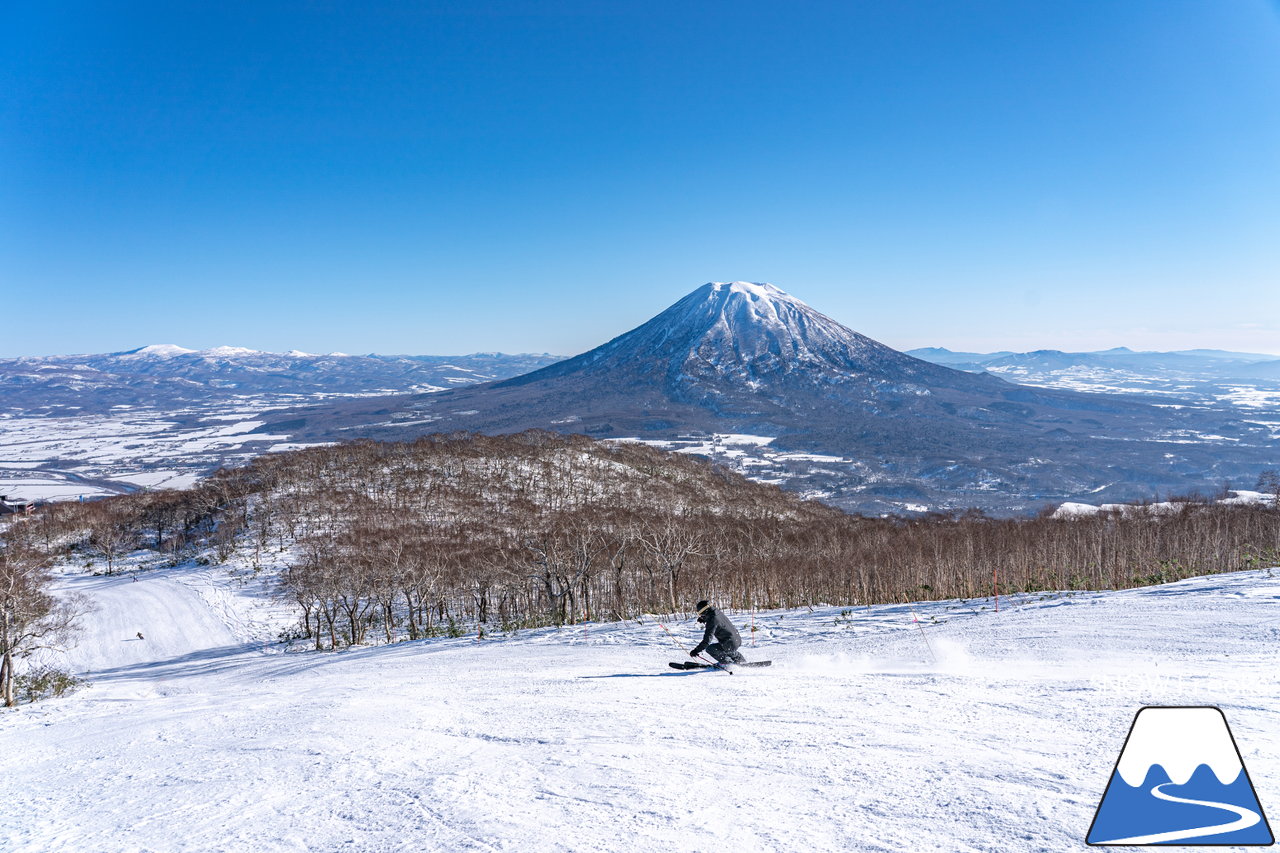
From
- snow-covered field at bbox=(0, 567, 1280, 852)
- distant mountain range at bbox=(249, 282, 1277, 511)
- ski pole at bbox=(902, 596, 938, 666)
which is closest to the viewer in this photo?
snow-covered field at bbox=(0, 567, 1280, 852)

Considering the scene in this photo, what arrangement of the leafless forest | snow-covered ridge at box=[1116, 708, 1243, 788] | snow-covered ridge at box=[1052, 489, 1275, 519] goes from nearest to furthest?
snow-covered ridge at box=[1116, 708, 1243, 788]
the leafless forest
snow-covered ridge at box=[1052, 489, 1275, 519]

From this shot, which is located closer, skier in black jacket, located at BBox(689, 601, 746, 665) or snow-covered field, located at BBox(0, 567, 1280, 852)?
snow-covered field, located at BBox(0, 567, 1280, 852)

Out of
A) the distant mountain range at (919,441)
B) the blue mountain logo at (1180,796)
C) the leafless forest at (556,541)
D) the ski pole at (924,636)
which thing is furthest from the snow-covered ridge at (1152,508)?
the blue mountain logo at (1180,796)

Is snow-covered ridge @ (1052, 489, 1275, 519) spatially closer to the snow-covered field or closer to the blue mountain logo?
the snow-covered field

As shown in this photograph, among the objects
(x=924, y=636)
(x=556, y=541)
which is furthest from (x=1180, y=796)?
(x=556, y=541)

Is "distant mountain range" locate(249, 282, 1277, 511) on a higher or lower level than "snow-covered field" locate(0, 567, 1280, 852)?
lower

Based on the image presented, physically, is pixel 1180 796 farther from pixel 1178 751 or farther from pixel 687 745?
pixel 687 745

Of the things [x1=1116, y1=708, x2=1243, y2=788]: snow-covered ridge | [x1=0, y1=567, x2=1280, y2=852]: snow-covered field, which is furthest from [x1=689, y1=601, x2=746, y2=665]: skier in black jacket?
[x1=1116, y1=708, x2=1243, y2=788]: snow-covered ridge
